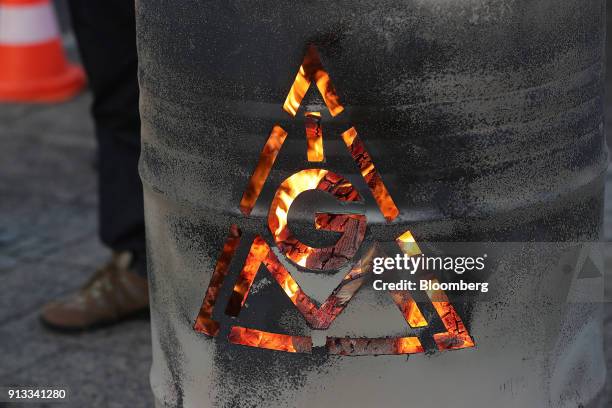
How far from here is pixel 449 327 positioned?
6.84ft

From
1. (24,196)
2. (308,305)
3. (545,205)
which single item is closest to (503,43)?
(545,205)

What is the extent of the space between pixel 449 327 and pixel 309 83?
51 cm

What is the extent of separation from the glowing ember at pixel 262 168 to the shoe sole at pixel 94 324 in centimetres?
155

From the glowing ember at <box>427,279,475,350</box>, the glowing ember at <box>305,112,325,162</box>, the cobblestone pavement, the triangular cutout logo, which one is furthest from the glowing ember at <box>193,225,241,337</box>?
the cobblestone pavement

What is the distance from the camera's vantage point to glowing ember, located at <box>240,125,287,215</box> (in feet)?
6.53

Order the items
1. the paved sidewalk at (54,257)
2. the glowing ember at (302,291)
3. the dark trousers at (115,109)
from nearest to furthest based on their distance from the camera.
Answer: the glowing ember at (302,291) < the paved sidewalk at (54,257) < the dark trousers at (115,109)

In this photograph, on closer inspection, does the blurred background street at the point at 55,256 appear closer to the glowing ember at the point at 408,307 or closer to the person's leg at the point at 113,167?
the person's leg at the point at 113,167

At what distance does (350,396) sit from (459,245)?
340mm

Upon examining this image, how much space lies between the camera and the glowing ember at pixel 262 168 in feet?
6.53

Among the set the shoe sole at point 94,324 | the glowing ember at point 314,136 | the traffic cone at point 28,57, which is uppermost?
the glowing ember at point 314,136

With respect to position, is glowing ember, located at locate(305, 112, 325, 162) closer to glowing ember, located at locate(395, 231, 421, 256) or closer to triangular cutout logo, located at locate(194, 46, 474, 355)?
triangular cutout logo, located at locate(194, 46, 474, 355)

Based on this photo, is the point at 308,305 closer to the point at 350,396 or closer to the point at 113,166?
the point at 350,396

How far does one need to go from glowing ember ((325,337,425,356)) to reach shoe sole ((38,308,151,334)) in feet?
5.05

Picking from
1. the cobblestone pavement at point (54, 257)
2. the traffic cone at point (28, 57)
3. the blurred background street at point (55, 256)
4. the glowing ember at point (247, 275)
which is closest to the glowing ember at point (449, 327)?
the glowing ember at point (247, 275)
